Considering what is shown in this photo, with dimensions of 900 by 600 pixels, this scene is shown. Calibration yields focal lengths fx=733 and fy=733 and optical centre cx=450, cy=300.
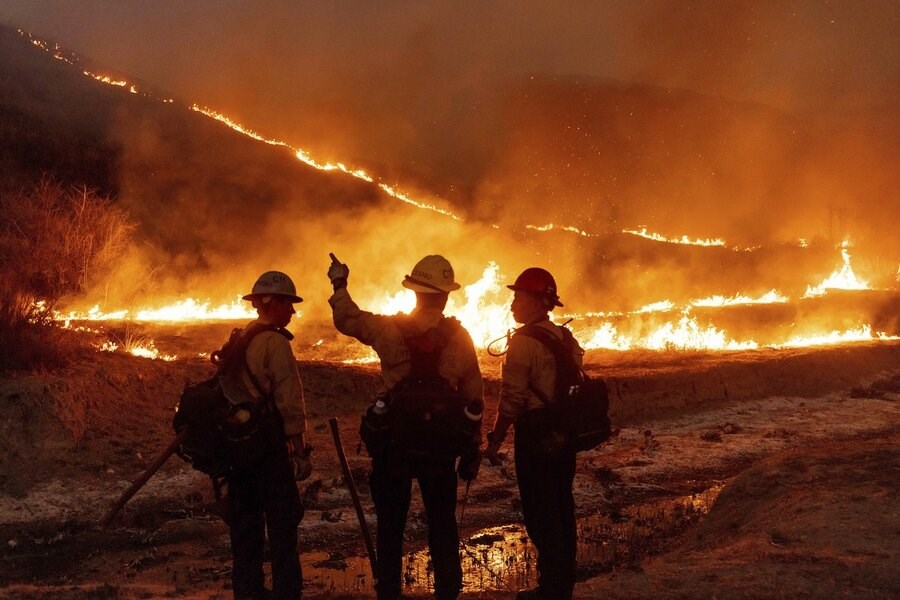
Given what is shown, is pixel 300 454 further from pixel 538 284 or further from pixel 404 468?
pixel 538 284

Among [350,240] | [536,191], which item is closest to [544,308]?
[350,240]

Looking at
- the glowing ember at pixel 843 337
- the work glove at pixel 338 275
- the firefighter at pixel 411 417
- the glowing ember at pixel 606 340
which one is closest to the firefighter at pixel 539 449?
the firefighter at pixel 411 417

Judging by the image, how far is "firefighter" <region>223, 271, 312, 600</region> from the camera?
466cm

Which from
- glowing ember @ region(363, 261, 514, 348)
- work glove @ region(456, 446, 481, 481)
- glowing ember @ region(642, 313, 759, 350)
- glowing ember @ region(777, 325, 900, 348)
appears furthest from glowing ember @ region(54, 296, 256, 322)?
glowing ember @ region(777, 325, 900, 348)

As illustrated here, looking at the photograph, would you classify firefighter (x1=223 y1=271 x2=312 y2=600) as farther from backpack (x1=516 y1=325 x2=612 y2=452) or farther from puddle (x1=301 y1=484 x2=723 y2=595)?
backpack (x1=516 y1=325 x2=612 y2=452)

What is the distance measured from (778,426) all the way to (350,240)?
20762 mm

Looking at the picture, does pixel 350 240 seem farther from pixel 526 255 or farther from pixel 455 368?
pixel 455 368

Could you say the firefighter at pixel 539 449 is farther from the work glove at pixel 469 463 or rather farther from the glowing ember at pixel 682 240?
the glowing ember at pixel 682 240

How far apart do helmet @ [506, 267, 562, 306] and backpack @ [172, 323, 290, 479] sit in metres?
1.75

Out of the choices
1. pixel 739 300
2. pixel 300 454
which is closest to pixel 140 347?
pixel 300 454

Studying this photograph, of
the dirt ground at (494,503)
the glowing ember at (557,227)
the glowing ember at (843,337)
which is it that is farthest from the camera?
the glowing ember at (557,227)

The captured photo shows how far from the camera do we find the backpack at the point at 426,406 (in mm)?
4359

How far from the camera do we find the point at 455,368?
4.54 m

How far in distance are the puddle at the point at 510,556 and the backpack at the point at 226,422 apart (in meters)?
1.98
